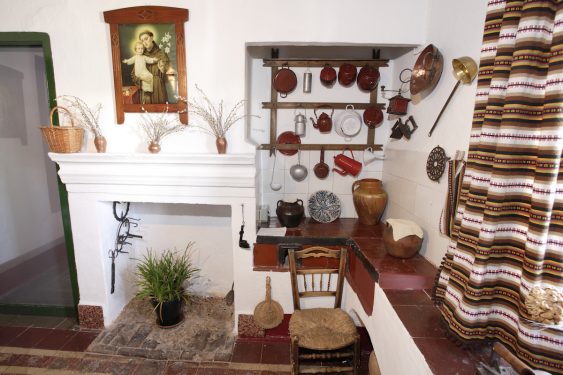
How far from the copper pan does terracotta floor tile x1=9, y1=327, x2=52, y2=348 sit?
122 inches

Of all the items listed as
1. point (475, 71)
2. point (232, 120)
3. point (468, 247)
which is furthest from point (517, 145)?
point (232, 120)

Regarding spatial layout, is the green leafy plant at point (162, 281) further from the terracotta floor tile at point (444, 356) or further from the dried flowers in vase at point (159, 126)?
the terracotta floor tile at point (444, 356)

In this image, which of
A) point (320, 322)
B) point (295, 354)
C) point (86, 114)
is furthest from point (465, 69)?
point (86, 114)

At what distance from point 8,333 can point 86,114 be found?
69.4 inches

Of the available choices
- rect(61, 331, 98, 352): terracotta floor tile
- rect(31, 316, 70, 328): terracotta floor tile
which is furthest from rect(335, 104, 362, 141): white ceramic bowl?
rect(31, 316, 70, 328): terracotta floor tile

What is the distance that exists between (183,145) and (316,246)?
112cm

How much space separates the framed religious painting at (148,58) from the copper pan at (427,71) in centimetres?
142

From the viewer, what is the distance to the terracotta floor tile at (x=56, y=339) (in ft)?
6.85

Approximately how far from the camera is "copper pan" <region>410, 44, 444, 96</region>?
61.2 inches

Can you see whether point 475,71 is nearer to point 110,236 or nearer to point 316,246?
point 316,246

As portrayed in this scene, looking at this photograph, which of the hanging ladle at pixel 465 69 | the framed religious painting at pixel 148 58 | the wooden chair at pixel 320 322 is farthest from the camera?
the framed religious painting at pixel 148 58

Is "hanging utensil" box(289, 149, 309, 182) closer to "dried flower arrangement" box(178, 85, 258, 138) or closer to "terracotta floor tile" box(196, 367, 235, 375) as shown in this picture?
"dried flower arrangement" box(178, 85, 258, 138)

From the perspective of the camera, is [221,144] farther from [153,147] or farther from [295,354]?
[295,354]

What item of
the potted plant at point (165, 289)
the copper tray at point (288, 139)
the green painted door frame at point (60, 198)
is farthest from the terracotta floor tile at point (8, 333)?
the copper tray at point (288, 139)
